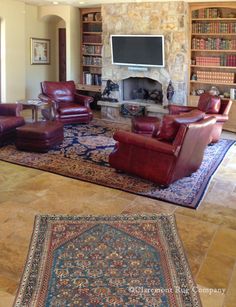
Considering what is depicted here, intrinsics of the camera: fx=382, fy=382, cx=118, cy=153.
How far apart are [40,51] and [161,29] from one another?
3.60 m

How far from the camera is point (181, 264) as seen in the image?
2904 mm

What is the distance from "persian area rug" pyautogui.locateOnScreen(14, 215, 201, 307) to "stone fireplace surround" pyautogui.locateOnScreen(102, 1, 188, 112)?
510 centimetres

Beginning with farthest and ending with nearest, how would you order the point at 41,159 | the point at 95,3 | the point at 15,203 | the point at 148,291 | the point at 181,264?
the point at 95,3, the point at 41,159, the point at 15,203, the point at 181,264, the point at 148,291

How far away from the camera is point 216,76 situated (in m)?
8.09

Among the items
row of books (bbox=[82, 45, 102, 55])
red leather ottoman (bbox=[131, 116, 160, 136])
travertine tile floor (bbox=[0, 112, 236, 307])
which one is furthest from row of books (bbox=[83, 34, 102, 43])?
travertine tile floor (bbox=[0, 112, 236, 307])

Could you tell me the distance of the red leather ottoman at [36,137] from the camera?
5.78 metres

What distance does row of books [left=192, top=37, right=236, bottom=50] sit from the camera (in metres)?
7.87

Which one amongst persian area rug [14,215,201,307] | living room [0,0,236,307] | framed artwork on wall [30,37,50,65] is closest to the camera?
persian area rug [14,215,201,307]

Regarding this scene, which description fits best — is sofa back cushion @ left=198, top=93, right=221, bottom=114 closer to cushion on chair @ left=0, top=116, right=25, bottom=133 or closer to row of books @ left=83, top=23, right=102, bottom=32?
cushion on chair @ left=0, top=116, right=25, bottom=133

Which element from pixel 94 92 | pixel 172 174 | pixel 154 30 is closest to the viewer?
pixel 172 174

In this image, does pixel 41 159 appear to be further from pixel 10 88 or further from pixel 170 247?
pixel 10 88

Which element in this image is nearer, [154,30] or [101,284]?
[101,284]

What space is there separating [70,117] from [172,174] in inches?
149

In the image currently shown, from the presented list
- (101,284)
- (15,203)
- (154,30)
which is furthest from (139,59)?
(101,284)
